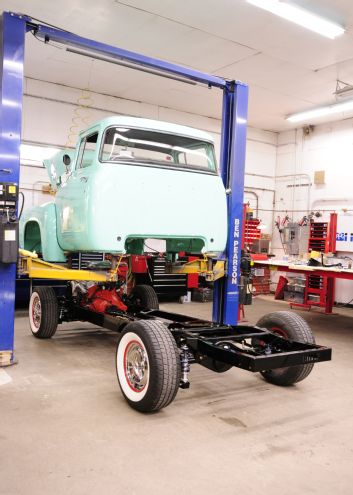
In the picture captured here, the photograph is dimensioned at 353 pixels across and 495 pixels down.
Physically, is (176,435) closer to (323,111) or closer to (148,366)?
(148,366)

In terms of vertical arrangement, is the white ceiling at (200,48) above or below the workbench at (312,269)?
above

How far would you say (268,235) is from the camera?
46.7 ft

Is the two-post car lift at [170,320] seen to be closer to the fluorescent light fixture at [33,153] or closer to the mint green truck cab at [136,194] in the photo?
the mint green truck cab at [136,194]

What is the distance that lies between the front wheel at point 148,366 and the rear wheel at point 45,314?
2375 millimetres

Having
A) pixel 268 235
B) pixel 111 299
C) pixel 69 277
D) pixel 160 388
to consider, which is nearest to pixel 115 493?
pixel 160 388

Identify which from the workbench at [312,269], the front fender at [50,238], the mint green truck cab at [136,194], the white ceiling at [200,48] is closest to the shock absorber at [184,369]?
the mint green truck cab at [136,194]

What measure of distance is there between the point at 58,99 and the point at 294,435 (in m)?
9.41

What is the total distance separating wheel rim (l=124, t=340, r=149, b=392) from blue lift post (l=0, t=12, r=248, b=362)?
1.62 metres

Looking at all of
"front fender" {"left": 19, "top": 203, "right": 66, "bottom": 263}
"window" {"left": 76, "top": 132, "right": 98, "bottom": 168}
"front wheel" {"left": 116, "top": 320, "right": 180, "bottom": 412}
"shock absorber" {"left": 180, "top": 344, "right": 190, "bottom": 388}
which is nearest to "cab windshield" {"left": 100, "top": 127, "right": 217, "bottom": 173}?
"window" {"left": 76, "top": 132, "right": 98, "bottom": 168}

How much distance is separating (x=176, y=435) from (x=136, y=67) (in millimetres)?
4604

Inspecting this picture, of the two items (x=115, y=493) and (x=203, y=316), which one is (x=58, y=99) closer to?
(x=203, y=316)

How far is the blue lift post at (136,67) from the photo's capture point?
191 inches

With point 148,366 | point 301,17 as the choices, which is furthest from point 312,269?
point 148,366

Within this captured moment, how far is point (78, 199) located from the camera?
5211 mm
